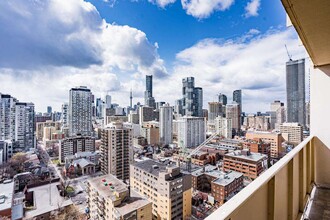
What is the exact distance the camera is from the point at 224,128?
21094 millimetres

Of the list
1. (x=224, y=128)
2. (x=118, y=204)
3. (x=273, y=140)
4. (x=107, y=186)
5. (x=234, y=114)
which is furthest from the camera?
(x=234, y=114)

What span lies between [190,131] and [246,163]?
27.4ft

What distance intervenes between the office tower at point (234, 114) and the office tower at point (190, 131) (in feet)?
18.7

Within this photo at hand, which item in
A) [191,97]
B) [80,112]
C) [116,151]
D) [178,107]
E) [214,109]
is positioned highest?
[191,97]

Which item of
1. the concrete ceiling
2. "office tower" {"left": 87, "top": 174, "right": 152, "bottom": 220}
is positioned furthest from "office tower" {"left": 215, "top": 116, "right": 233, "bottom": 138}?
the concrete ceiling

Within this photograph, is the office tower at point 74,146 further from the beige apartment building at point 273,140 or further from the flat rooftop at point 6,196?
the beige apartment building at point 273,140

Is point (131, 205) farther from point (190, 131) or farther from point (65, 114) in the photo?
point (65, 114)

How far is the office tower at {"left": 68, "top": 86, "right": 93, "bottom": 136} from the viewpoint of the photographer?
62.1 feet

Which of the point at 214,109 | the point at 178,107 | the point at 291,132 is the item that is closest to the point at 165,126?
the point at 178,107

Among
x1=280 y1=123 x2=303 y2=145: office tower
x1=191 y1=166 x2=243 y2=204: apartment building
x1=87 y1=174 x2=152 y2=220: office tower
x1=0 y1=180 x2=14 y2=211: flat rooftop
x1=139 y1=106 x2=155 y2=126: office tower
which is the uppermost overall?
x1=139 y1=106 x2=155 y2=126: office tower

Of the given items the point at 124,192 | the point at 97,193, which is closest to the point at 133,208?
the point at 124,192

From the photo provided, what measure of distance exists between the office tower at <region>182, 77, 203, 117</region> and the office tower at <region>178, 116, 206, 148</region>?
34.7 feet

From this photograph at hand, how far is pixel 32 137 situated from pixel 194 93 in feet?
78.9

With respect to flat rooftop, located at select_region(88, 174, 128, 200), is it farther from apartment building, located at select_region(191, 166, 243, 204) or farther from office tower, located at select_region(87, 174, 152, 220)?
apartment building, located at select_region(191, 166, 243, 204)
